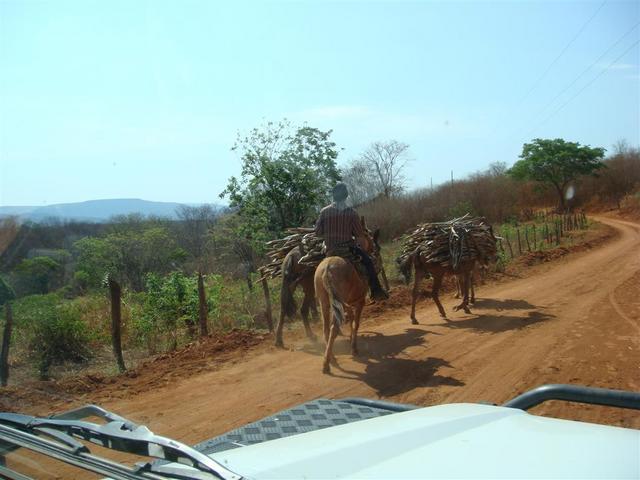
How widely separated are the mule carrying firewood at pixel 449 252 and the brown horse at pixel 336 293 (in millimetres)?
3151

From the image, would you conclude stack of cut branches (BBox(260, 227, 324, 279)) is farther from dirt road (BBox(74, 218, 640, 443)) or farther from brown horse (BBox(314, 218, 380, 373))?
dirt road (BBox(74, 218, 640, 443))

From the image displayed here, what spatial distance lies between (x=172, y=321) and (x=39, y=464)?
34.4ft

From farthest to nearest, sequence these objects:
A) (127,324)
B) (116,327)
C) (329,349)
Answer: (127,324), (116,327), (329,349)

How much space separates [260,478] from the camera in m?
1.93

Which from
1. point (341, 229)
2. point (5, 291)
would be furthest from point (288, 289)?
point (5, 291)

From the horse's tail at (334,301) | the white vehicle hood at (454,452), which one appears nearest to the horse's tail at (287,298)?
the horse's tail at (334,301)

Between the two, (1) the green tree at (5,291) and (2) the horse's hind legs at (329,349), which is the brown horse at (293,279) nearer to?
(2) the horse's hind legs at (329,349)

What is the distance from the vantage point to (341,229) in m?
9.37

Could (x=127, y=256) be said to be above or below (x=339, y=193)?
below

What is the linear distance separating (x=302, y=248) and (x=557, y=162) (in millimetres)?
43272

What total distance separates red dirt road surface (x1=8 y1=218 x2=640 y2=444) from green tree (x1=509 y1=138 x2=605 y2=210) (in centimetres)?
3826

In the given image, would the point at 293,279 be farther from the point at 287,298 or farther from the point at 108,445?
the point at 108,445

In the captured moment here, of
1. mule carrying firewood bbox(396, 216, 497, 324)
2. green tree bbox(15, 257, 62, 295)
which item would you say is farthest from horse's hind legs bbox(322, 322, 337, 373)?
green tree bbox(15, 257, 62, 295)

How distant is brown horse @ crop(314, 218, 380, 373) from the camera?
8.37 m
